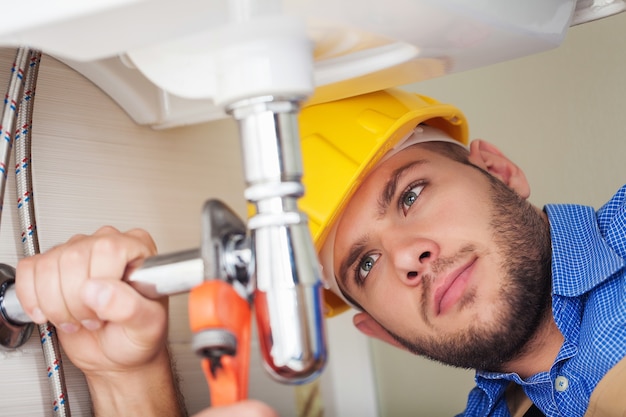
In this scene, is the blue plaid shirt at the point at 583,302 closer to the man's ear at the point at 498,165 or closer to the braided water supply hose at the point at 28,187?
the man's ear at the point at 498,165

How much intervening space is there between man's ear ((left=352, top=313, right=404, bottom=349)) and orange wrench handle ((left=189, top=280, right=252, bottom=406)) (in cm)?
64

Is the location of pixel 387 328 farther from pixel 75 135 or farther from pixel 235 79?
pixel 235 79

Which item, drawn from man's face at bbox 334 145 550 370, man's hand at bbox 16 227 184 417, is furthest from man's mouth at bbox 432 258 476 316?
man's hand at bbox 16 227 184 417

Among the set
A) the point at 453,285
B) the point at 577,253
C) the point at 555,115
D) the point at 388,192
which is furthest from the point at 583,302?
the point at 555,115

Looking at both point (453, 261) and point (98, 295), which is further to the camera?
point (453, 261)

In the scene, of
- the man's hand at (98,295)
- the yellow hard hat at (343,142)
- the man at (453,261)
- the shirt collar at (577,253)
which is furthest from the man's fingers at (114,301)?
the shirt collar at (577,253)

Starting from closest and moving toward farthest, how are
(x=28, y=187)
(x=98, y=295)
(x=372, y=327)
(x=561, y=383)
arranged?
1. (x=98, y=295)
2. (x=28, y=187)
3. (x=561, y=383)
4. (x=372, y=327)

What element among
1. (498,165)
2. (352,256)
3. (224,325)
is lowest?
(224,325)

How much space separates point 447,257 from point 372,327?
276 millimetres

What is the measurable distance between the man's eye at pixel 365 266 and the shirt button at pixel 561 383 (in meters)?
0.28

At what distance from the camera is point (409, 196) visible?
101 centimetres

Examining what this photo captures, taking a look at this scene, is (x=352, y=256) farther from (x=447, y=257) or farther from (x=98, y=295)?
(x=98, y=295)

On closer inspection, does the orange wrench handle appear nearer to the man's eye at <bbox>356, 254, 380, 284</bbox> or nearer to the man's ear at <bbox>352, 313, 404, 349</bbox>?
the man's eye at <bbox>356, 254, 380, 284</bbox>

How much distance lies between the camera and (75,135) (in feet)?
2.96
